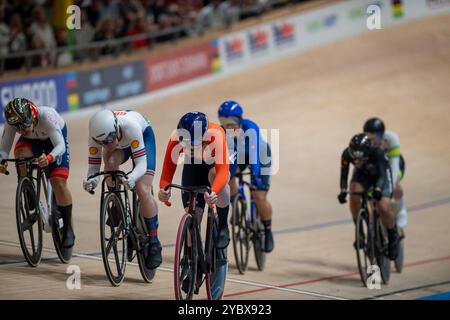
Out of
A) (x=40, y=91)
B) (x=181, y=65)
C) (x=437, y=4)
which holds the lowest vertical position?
(x=40, y=91)

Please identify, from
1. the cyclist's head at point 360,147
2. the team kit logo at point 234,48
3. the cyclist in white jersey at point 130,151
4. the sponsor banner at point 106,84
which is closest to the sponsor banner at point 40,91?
the sponsor banner at point 106,84

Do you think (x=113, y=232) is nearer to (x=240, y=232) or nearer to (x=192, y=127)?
(x=192, y=127)

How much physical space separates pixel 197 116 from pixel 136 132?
62cm

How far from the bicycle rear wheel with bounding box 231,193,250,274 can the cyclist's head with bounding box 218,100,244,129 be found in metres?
0.63

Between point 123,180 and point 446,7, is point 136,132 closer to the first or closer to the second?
point 123,180

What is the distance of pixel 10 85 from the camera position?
11.6 metres

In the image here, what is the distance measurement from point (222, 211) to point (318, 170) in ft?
20.1

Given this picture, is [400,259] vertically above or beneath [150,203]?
beneath

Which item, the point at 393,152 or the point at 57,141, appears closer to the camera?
the point at 57,141

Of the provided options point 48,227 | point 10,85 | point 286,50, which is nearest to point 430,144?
point 286,50

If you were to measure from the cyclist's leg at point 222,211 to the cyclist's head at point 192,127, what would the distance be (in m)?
0.35

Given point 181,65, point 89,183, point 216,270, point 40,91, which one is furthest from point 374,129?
point 181,65

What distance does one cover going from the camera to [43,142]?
6.39 meters

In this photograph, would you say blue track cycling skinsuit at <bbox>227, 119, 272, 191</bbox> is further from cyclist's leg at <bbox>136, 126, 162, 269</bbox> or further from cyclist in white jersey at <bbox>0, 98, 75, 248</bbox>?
cyclist in white jersey at <bbox>0, 98, 75, 248</bbox>
